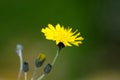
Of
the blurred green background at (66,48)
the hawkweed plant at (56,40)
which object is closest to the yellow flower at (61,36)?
the hawkweed plant at (56,40)

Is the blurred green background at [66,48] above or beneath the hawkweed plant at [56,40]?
above

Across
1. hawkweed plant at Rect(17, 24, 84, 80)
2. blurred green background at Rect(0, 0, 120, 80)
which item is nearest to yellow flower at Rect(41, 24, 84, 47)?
hawkweed plant at Rect(17, 24, 84, 80)

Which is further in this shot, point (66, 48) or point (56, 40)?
point (66, 48)

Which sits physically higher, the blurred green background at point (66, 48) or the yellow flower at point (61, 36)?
the blurred green background at point (66, 48)

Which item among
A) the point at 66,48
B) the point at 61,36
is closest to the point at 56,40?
the point at 61,36

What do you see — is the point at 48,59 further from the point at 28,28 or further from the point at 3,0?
the point at 3,0

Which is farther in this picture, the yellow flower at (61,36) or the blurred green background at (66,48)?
the blurred green background at (66,48)

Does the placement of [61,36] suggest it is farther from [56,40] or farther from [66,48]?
[66,48]

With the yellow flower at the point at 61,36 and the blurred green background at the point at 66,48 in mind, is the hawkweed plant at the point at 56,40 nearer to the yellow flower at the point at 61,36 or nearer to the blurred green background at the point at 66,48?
the yellow flower at the point at 61,36

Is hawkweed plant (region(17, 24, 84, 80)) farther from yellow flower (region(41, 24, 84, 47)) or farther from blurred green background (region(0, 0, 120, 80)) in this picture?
blurred green background (region(0, 0, 120, 80))
